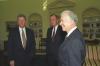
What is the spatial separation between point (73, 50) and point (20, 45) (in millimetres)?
2442

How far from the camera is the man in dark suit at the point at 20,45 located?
574 centimetres

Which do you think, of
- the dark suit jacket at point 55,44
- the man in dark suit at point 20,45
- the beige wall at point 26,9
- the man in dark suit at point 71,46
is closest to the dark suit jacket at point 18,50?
the man in dark suit at point 20,45

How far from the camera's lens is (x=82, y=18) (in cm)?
1431

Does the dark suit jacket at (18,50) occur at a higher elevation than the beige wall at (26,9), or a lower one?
lower

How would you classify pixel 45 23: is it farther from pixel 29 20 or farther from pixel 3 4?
pixel 3 4

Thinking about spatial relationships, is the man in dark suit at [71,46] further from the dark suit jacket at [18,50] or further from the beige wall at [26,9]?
the beige wall at [26,9]

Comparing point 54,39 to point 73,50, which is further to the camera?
point 54,39

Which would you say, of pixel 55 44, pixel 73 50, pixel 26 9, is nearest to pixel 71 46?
pixel 73 50

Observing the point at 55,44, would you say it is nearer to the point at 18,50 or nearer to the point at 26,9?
the point at 18,50

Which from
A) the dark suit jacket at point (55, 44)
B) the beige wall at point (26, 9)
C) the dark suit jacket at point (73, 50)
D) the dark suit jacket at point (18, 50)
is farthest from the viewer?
the beige wall at point (26, 9)

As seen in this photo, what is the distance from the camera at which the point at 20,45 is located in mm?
5824

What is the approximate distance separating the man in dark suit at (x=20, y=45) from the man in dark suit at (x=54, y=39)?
0.44 m

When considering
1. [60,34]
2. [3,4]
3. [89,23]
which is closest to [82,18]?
[89,23]

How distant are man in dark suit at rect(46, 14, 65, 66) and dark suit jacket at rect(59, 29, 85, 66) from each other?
2.34 m
